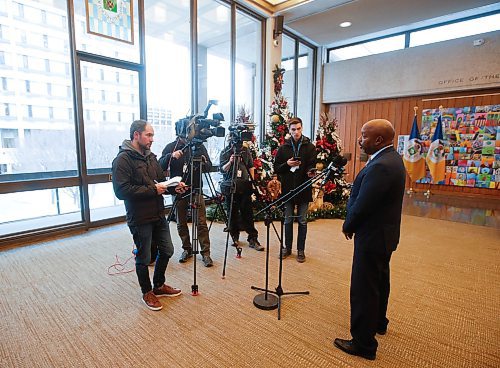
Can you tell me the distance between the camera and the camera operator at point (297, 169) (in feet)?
10.2

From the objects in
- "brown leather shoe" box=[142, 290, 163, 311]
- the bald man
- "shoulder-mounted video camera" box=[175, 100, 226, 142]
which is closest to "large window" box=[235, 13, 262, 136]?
"shoulder-mounted video camera" box=[175, 100, 226, 142]

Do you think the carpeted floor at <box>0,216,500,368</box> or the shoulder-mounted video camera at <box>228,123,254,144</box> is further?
the shoulder-mounted video camera at <box>228,123,254,144</box>

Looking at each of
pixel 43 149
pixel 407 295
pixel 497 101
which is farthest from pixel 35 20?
pixel 497 101

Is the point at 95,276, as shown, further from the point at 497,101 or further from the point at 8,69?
the point at 497,101

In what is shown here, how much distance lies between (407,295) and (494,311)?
582mm

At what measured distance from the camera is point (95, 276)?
2.77m

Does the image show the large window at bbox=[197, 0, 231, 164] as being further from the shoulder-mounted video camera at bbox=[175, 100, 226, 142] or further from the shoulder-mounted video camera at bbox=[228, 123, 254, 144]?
the shoulder-mounted video camera at bbox=[175, 100, 226, 142]

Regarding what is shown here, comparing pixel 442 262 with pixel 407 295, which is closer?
pixel 407 295

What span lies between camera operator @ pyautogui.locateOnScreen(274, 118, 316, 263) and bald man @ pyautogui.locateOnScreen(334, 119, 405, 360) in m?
1.36

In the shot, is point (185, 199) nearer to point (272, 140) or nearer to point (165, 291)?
point (165, 291)

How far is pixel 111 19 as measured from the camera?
162 inches

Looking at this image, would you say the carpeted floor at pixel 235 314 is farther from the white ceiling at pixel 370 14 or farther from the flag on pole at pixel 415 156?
the white ceiling at pixel 370 14

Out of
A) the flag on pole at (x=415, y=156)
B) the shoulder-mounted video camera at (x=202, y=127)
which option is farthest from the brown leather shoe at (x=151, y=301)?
the flag on pole at (x=415, y=156)

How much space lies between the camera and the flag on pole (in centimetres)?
699
